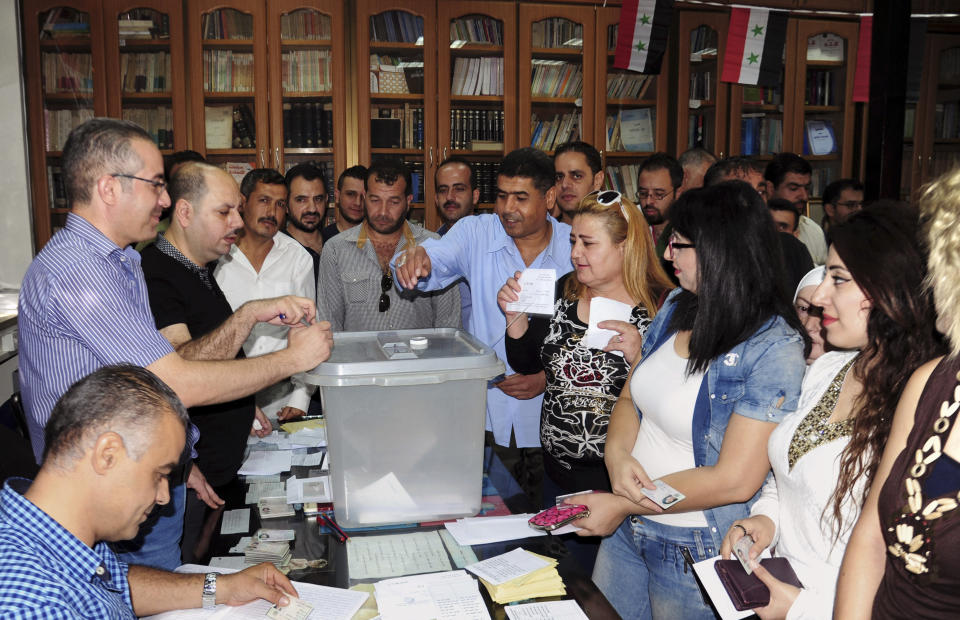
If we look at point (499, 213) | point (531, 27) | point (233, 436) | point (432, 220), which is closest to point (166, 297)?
point (233, 436)

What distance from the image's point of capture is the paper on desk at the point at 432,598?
131 centimetres

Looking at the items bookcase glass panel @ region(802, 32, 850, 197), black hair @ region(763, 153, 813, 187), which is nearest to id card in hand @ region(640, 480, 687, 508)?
black hair @ region(763, 153, 813, 187)

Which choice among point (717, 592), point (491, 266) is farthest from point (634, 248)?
point (717, 592)

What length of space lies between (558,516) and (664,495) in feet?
0.80

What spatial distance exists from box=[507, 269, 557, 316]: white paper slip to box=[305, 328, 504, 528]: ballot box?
0.40m

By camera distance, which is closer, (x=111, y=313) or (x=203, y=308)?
(x=111, y=313)

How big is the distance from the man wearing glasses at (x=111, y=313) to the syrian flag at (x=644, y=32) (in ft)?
12.1

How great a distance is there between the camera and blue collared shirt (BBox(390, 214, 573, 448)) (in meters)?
2.69

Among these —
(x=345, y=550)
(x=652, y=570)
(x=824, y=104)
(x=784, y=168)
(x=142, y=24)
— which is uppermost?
(x=142, y=24)

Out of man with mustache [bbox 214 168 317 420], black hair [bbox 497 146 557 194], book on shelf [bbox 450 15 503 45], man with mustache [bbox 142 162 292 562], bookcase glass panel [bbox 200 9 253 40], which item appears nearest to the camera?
man with mustache [bbox 142 162 292 562]

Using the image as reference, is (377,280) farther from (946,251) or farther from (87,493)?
(946,251)

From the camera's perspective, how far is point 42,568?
1001 millimetres

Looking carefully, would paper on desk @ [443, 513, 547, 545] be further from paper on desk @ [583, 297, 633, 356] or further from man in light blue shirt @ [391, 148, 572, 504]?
man in light blue shirt @ [391, 148, 572, 504]

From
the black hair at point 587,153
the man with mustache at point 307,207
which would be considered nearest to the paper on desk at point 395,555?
the black hair at point 587,153
